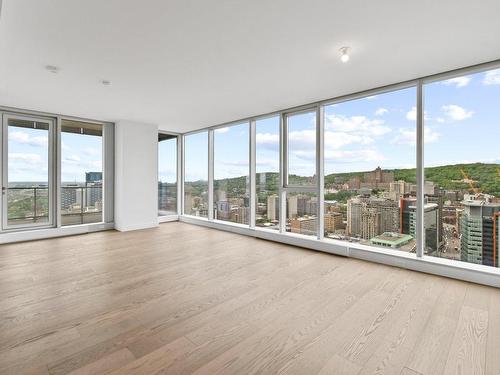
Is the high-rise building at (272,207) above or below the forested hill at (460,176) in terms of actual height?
below

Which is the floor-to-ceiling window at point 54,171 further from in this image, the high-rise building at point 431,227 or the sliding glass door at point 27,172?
the high-rise building at point 431,227

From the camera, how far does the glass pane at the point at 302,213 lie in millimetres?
4355

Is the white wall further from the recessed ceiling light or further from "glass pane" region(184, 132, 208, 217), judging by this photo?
the recessed ceiling light

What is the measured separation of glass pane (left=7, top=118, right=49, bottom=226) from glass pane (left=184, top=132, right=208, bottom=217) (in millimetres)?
3088

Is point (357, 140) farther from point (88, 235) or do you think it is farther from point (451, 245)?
point (88, 235)

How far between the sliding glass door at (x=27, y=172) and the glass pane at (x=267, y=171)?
4.20 metres

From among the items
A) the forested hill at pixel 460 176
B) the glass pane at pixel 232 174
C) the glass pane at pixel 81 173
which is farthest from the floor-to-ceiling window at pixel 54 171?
the forested hill at pixel 460 176

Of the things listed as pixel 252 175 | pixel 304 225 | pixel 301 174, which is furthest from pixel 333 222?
pixel 252 175

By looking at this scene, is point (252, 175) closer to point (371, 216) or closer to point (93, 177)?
point (371, 216)

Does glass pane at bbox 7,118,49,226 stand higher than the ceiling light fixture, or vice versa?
the ceiling light fixture

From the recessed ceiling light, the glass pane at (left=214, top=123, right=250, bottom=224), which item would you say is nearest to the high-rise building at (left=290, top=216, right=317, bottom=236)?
the glass pane at (left=214, top=123, right=250, bottom=224)

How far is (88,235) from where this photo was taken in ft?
16.9

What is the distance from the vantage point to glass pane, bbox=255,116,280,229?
194 inches

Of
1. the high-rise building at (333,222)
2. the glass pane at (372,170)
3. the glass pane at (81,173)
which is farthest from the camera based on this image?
the glass pane at (81,173)
